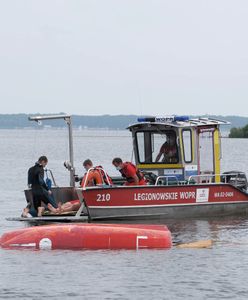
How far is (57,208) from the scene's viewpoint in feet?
72.2

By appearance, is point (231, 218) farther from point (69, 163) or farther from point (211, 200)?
point (69, 163)

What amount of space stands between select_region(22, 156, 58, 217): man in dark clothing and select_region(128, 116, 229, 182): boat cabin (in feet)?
10.7

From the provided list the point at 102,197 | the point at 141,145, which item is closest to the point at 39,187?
the point at 102,197

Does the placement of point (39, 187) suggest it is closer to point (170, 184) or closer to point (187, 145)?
point (170, 184)

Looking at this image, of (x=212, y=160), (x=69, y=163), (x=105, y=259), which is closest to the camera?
(x=105, y=259)

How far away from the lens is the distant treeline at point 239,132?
338 feet

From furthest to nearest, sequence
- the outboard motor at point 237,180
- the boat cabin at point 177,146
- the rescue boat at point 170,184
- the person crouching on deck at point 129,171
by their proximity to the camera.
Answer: the outboard motor at point 237,180
the boat cabin at point 177,146
the person crouching on deck at point 129,171
the rescue boat at point 170,184

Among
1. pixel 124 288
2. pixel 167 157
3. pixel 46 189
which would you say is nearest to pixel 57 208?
pixel 46 189

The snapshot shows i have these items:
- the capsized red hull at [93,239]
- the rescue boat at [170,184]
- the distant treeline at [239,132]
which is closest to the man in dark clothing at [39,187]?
the rescue boat at [170,184]

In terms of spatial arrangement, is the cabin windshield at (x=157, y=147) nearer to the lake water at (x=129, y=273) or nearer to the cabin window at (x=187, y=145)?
the cabin window at (x=187, y=145)

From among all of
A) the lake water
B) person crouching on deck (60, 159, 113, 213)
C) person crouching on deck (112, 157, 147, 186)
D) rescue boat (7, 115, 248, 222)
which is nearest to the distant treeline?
rescue boat (7, 115, 248, 222)

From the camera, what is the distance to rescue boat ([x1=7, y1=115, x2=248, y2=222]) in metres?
21.7

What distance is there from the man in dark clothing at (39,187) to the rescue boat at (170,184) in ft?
1.16

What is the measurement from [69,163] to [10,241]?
4559 millimetres
